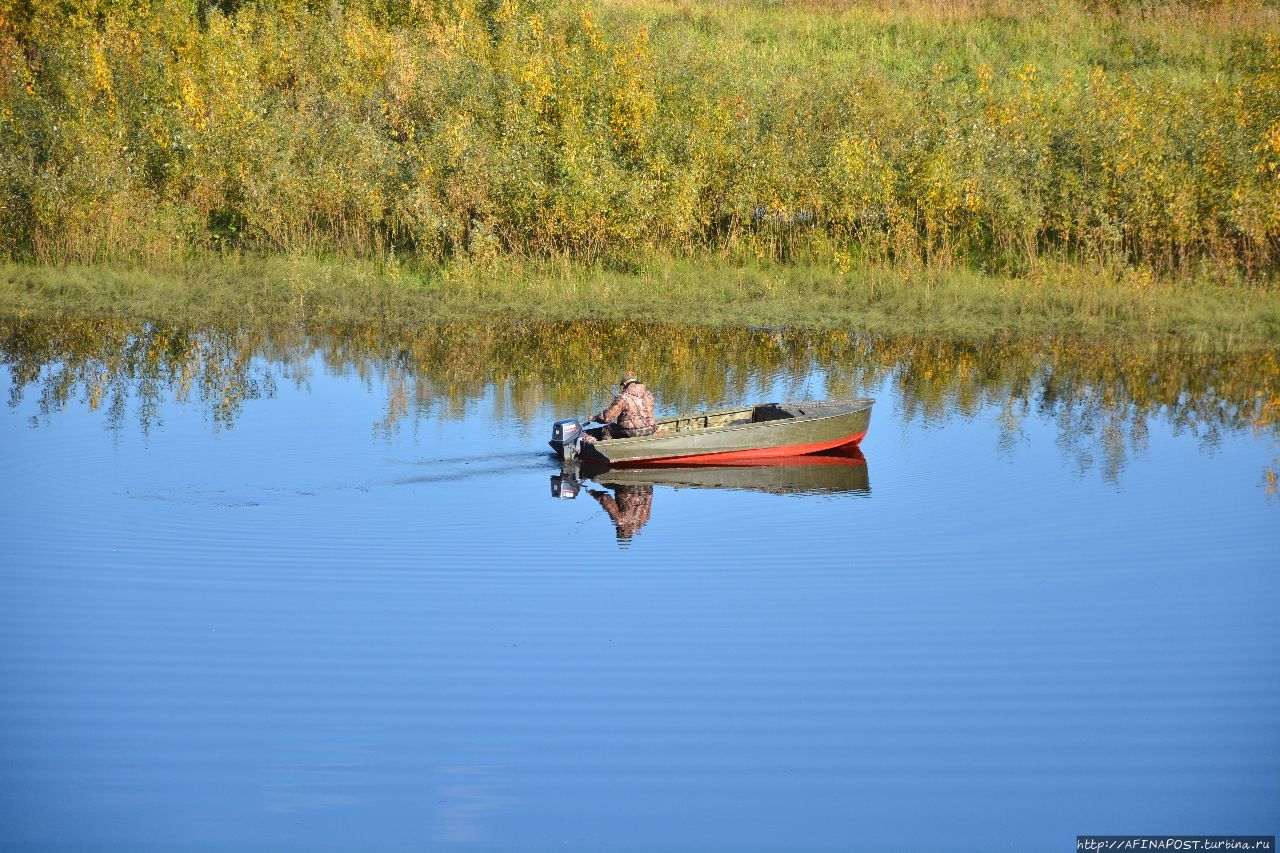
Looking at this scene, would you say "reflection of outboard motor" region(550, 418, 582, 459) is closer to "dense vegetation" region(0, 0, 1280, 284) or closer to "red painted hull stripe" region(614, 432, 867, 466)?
"red painted hull stripe" region(614, 432, 867, 466)

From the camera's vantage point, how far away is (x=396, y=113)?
30.8 meters

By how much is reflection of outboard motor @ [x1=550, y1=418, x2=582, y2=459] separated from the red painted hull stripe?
0.47 metres

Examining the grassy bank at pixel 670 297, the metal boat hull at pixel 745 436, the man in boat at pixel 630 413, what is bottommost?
the metal boat hull at pixel 745 436

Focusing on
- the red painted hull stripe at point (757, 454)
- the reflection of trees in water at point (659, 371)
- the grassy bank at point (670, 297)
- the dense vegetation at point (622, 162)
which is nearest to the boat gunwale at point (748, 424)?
the red painted hull stripe at point (757, 454)

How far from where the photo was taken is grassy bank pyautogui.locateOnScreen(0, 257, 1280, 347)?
24578 mm

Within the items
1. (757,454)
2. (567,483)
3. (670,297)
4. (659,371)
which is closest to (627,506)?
(567,483)

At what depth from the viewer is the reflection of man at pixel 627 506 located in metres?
14.3

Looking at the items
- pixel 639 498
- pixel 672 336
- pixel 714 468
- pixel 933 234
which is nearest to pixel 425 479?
pixel 639 498

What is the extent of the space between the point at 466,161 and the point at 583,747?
19.9m

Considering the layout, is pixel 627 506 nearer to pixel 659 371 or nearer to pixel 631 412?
pixel 631 412

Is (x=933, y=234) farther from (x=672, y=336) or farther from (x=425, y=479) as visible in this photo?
(x=425, y=479)

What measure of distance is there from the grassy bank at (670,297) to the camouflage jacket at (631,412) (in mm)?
8620

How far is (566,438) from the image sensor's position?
16125 mm

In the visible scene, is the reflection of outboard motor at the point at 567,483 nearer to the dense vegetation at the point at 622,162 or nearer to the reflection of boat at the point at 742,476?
the reflection of boat at the point at 742,476
